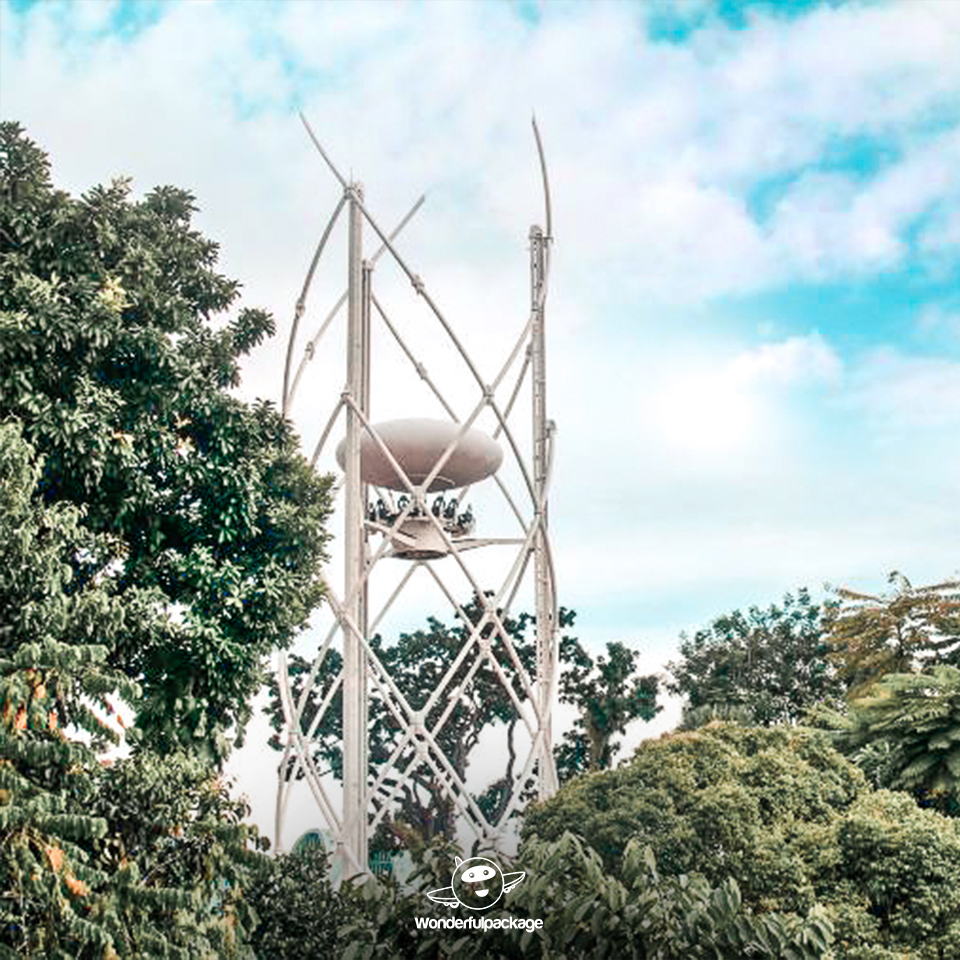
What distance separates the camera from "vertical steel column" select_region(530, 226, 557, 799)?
62.5ft

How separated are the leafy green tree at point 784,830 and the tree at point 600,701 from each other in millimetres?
15091

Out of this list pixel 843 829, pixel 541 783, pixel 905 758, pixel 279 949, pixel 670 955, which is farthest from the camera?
pixel 541 783

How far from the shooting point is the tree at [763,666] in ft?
104

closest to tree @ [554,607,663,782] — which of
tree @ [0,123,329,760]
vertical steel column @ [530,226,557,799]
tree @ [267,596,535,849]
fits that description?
tree @ [267,596,535,849]

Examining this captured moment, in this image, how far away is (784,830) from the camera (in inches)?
522

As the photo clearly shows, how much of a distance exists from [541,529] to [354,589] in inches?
134

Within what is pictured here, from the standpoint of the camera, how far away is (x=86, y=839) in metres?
10.6

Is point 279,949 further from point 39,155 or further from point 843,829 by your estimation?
point 39,155

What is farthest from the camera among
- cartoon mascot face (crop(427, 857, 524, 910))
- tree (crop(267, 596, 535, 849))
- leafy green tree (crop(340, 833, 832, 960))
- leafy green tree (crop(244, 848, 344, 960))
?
tree (crop(267, 596, 535, 849))

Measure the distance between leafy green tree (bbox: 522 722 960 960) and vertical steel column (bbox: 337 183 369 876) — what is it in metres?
2.27

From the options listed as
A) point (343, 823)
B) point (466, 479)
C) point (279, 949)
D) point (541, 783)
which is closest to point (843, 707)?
point (541, 783)

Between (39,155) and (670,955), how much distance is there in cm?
981

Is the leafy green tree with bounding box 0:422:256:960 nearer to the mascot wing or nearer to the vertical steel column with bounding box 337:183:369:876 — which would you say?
the mascot wing

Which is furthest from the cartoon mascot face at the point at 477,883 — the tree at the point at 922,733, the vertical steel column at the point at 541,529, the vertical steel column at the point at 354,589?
the vertical steel column at the point at 541,529
